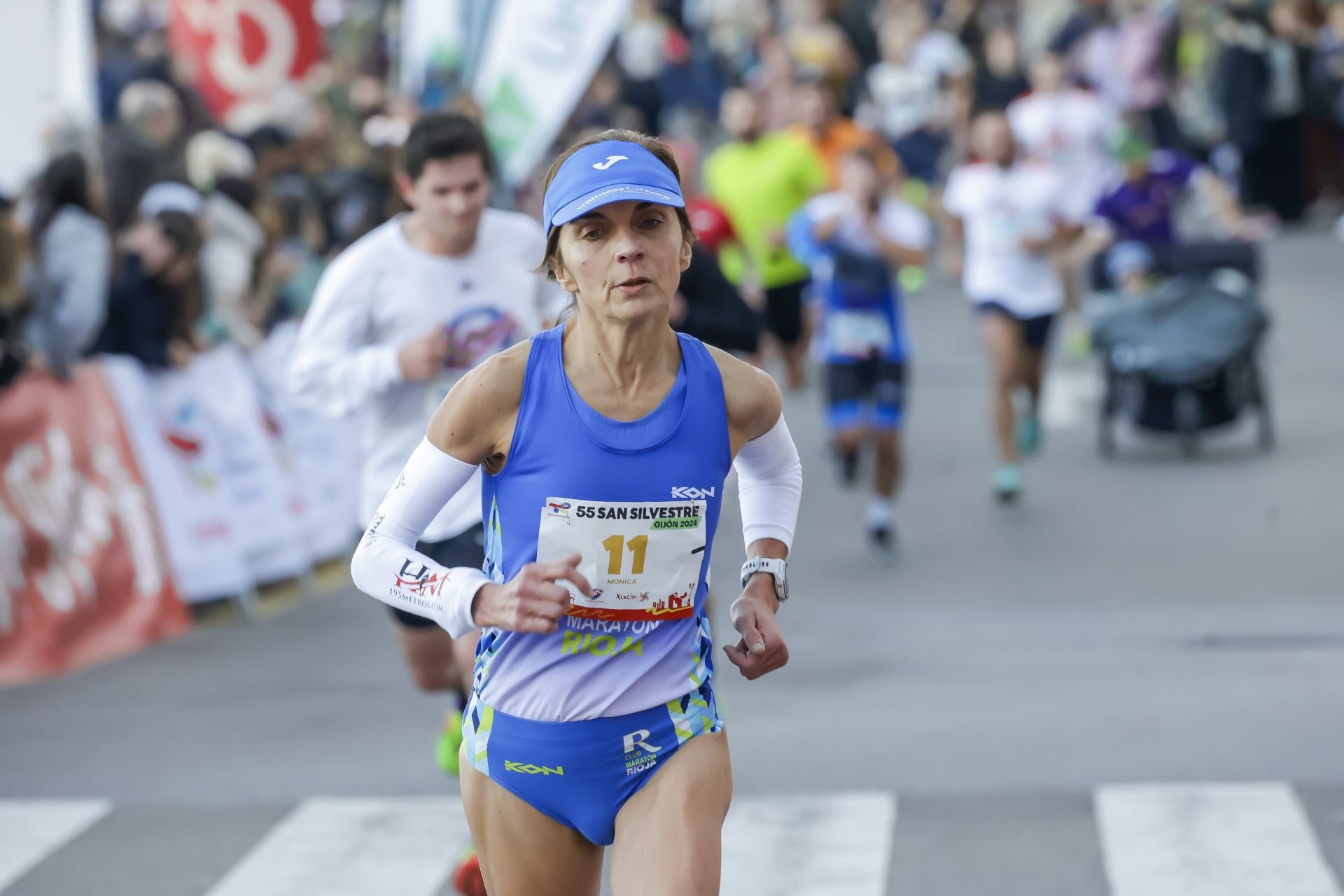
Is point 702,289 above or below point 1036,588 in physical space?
above

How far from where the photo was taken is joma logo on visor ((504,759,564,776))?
3.81 m

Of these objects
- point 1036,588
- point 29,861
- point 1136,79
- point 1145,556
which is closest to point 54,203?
point 29,861

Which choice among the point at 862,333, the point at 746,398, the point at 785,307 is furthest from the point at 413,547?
the point at 785,307

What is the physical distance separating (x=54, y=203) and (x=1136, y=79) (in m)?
14.6

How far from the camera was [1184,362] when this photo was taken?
13852 millimetres

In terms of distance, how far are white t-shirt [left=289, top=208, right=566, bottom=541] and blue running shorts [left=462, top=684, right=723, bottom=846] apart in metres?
2.16

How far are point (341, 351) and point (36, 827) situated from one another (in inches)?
83.2

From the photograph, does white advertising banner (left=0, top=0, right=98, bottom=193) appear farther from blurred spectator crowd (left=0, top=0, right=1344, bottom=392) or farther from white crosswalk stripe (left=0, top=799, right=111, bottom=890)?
white crosswalk stripe (left=0, top=799, right=111, bottom=890)

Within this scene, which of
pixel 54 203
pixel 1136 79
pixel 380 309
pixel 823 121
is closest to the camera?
pixel 380 309

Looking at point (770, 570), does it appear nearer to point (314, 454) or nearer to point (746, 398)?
point (746, 398)

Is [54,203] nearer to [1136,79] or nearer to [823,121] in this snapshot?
[823,121]

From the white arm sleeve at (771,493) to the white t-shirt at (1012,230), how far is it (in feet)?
27.8

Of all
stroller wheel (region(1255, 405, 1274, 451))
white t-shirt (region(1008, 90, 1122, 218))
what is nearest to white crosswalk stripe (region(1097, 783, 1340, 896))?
stroller wheel (region(1255, 405, 1274, 451))

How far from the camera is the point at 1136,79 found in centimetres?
2209
